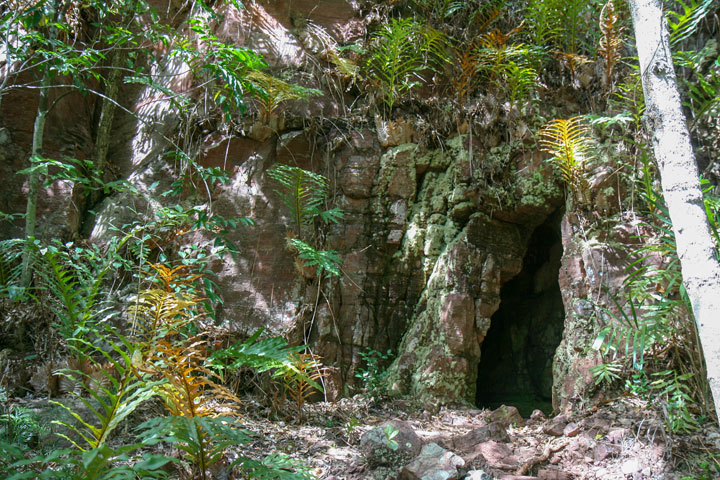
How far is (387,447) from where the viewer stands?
3.35 meters

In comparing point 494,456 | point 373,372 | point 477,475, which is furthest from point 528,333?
point 477,475

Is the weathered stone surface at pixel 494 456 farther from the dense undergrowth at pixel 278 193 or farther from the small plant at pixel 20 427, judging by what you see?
the small plant at pixel 20 427

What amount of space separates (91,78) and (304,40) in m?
2.72

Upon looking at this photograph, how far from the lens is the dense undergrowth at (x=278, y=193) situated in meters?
3.35

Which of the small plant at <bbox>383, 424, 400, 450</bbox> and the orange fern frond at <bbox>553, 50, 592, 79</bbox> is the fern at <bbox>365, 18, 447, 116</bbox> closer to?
the orange fern frond at <bbox>553, 50, 592, 79</bbox>

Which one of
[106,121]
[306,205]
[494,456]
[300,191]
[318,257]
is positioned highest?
[106,121]

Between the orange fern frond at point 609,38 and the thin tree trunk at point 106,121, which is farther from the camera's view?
the thin tree trunk at point 106,121

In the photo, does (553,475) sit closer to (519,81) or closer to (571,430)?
(571,430)

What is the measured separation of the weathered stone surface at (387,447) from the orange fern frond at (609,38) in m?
4.26

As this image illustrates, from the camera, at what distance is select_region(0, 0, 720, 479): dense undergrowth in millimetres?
3348

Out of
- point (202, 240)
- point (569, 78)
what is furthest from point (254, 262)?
point (569, 78)

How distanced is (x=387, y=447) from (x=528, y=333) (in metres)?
3.70

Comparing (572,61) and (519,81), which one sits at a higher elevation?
(572,61)

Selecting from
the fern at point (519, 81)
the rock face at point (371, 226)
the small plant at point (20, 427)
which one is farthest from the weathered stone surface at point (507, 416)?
the small plant at point (20, 427)
